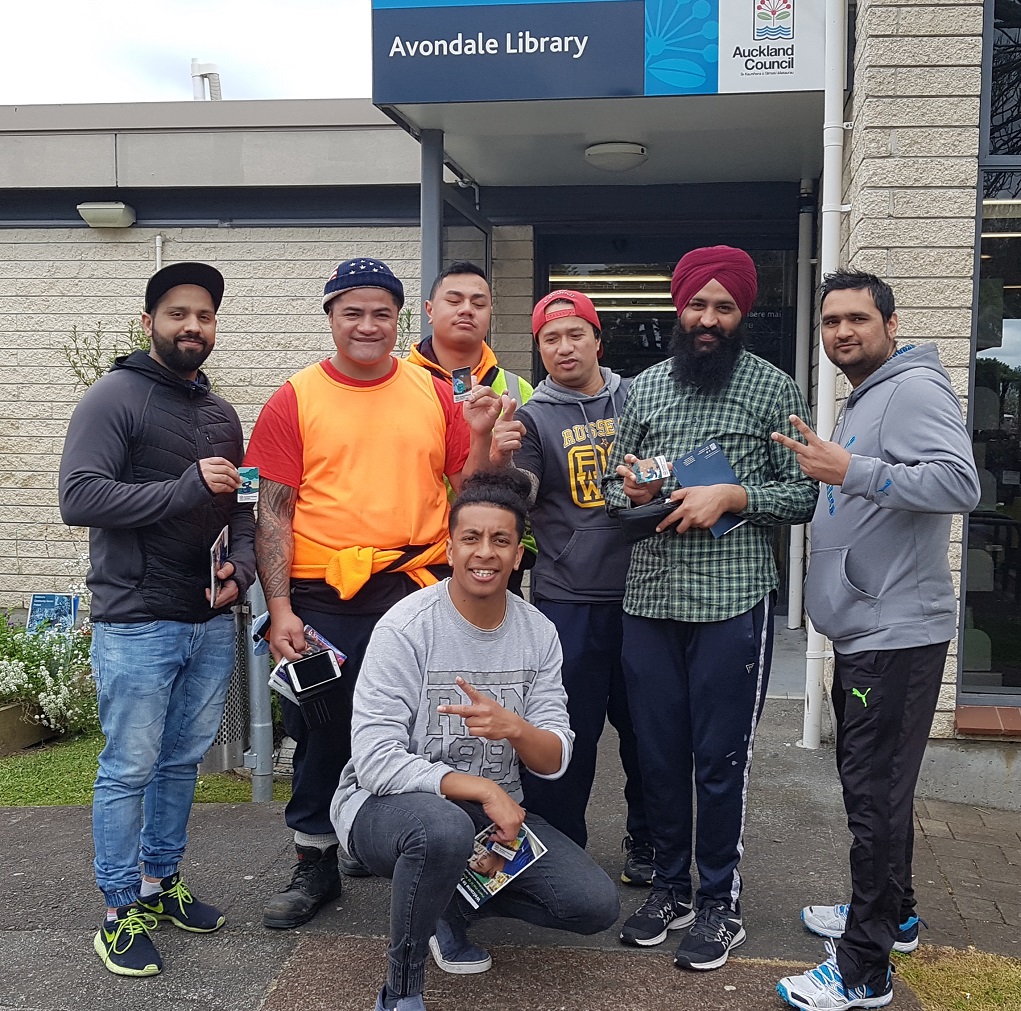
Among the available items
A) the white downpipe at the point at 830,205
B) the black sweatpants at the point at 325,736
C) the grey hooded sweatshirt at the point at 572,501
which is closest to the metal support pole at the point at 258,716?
the black sweatpants at the point at 325,736

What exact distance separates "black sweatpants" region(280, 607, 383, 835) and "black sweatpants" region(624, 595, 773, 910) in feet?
2.96

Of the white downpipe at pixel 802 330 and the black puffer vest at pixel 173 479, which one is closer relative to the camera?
the black puffer vest at pixel 173 479

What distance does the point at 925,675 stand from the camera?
112 inches

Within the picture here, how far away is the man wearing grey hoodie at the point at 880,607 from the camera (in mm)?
2816

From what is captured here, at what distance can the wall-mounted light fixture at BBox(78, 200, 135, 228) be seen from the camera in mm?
7730

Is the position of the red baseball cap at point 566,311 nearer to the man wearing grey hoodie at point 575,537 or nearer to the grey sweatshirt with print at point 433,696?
the man wearing grey hoodie at point 575,537

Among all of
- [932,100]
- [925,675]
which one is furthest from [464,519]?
[932,100]

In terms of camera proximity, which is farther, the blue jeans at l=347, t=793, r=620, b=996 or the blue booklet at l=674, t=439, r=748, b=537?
the blue booklet at l=674, t=439, r=748, b=537

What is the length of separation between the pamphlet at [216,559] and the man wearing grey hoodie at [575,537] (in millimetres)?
1000

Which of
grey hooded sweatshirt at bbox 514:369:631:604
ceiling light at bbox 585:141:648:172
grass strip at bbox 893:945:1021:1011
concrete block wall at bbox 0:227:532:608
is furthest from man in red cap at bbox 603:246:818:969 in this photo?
concrete block wall at bbox 0:227:532:608

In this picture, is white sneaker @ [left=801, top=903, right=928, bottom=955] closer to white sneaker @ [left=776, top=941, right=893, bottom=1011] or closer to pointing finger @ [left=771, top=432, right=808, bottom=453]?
white sneaker @ [left=776, top=941, right=893, bottom=1011]

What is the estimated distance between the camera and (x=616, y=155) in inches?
258

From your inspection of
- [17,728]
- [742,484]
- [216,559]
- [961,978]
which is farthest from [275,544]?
[17,728]

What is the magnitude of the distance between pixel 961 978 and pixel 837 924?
15.1 inches
